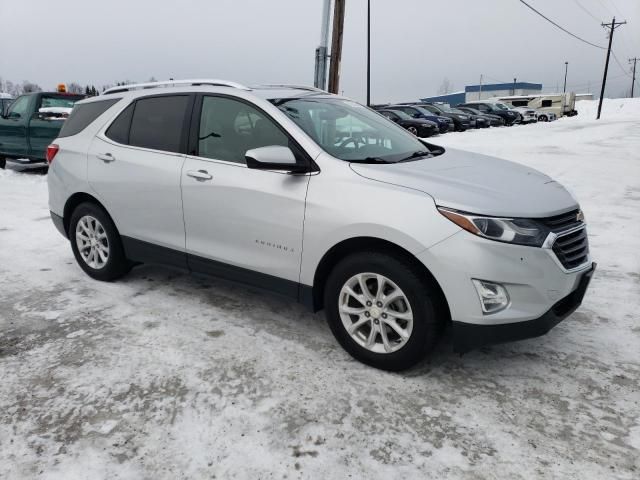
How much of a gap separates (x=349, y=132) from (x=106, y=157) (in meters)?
2.11

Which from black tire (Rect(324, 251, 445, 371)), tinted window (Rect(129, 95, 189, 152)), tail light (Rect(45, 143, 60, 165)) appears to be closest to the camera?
black tire (Rect(324, 251, 445, 371))

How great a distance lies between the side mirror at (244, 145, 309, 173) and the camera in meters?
3.25

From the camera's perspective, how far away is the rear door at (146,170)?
404 centimetres

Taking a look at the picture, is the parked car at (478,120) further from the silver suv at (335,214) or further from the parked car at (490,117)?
the silver suv at (335,214)

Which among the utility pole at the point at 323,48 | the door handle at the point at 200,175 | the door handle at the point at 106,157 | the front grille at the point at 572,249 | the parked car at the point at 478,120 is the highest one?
the utility pole at the point at 323,48

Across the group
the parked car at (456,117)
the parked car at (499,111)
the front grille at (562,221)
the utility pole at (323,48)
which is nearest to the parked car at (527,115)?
the parked car at (499,111)

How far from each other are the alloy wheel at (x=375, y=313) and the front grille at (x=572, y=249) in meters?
0.90

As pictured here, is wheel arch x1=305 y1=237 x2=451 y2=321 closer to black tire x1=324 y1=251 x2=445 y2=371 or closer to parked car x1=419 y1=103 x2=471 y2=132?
black tire x1=324 y1=251 x2=445 y2=371

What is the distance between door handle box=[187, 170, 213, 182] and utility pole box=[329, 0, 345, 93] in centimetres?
956

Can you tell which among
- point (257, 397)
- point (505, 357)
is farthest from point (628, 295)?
point (257, 397)

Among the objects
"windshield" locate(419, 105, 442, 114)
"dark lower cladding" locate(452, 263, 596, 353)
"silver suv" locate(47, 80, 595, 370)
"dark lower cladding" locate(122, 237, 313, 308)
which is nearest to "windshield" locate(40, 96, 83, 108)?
"silver suv" locate(47, 80, 595, 370)

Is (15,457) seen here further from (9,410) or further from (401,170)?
(401,170)

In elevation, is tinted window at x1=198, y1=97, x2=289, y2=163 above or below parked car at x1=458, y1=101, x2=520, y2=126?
above

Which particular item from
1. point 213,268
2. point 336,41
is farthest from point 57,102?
point 213,268
